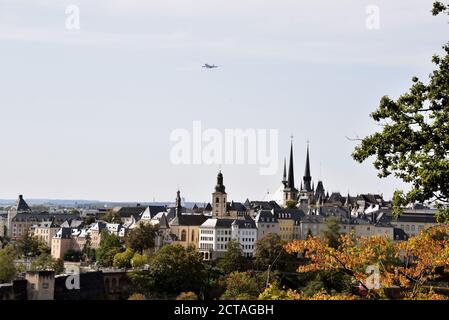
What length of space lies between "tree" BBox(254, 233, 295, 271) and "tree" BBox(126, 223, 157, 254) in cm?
1265

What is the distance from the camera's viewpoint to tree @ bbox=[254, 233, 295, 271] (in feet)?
231

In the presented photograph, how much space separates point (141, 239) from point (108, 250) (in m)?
3.23

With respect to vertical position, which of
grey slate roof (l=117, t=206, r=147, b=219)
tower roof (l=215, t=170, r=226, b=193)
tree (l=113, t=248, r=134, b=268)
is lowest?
tree (l=113, t=248, r=134, b=268)

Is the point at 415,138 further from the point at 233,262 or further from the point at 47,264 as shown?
the point at 47,264

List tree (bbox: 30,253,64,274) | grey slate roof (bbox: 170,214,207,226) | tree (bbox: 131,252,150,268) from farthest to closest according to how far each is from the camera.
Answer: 1. grey slate roof (bbox: 170,214,207,226)
2. tree (bbox: 30,253,64,274)
3. tree (bbox: 131,252,150,268)

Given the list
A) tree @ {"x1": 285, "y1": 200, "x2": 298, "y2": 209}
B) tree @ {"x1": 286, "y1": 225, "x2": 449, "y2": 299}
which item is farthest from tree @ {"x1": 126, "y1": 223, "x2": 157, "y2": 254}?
tree @ {"x1": 286, "y1": 225, "x2": 449, "y2": 299}

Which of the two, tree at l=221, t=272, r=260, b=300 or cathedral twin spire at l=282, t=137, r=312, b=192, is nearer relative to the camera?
tree at l=221, t=272, r=260, b=300

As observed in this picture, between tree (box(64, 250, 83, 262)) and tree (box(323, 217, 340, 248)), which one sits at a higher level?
tree (box(323, 217, 340, 248))

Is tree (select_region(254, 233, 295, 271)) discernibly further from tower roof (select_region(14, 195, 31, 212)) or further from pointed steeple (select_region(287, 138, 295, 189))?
tower roof (select_region(14, 195, 31, 212))

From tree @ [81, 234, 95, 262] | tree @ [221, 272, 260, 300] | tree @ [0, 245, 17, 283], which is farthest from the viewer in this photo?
tree @ [81, 234, 95, 262]

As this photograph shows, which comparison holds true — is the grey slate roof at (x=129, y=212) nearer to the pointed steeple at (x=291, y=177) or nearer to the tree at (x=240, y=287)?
→ the pointed steeple at (x=291, y=177)

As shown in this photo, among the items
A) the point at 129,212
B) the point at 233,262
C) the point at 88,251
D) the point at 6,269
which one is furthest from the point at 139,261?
the point at 129,212

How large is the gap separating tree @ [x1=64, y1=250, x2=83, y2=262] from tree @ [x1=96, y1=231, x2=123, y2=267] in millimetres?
7550

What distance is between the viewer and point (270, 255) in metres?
74.4
